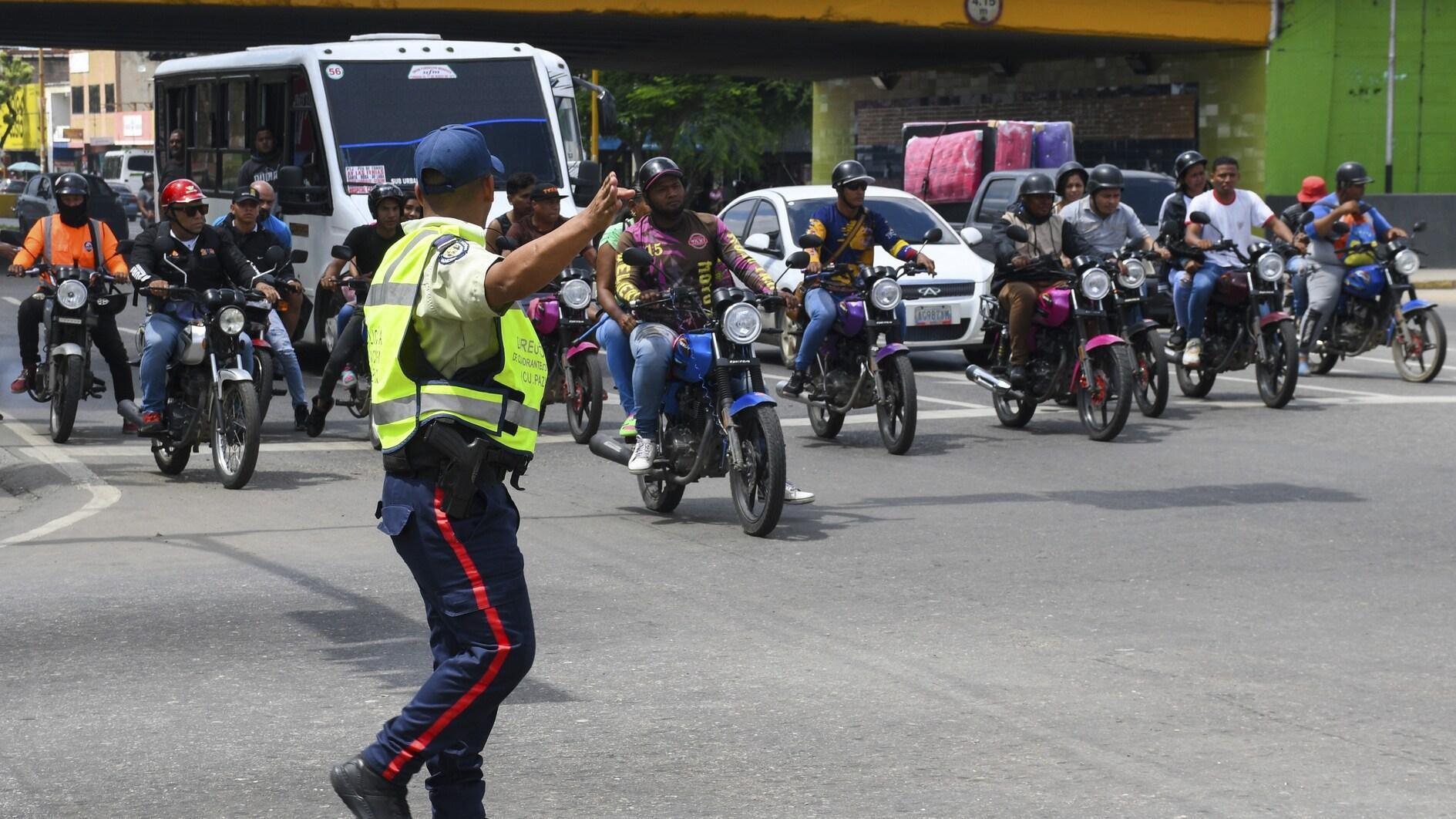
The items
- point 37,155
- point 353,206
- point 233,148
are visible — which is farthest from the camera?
point 37,155

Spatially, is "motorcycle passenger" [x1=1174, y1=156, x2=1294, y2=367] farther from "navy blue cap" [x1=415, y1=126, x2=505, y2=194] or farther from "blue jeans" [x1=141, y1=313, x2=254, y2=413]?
"navy blue cap" [x1=415, y1=126, x2=505, y2=194]

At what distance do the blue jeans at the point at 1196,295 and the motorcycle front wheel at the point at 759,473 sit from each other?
592 cm

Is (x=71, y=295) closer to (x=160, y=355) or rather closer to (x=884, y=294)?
(x=160, y=355)

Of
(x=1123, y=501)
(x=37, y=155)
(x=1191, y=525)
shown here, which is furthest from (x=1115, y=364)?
(x=37, y=155)

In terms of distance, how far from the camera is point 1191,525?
924cm

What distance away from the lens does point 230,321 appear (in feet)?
35.3

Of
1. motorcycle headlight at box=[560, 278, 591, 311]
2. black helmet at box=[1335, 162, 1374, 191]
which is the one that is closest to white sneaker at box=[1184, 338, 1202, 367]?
black helmet at box=[1335, 162, 1374, 191]

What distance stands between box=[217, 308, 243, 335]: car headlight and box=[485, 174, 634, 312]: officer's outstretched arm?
6820 millimetres

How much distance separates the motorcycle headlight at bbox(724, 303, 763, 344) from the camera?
915cm

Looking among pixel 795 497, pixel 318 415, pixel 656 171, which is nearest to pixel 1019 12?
pixel 318 415

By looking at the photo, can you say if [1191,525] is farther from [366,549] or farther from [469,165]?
[469,165]

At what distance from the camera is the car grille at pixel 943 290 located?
659 inches

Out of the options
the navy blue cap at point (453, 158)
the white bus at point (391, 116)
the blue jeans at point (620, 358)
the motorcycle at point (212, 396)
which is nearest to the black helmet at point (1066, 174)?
the white bus at point (391, 116)

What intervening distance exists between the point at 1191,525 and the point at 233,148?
12194mm
